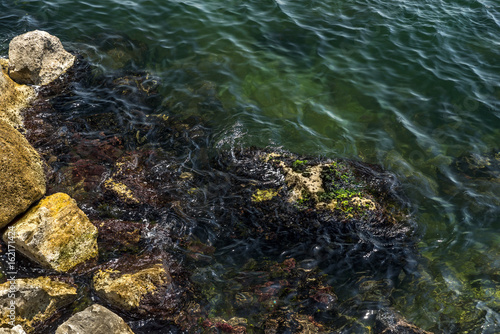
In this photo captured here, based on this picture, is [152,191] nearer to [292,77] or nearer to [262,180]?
[262,180]

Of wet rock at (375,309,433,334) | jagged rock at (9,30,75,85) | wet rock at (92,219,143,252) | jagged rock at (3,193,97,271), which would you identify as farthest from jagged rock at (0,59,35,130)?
wet rock at (375,309,433,334)

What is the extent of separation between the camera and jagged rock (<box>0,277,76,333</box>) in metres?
5.55

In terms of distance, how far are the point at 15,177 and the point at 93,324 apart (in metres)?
3.20

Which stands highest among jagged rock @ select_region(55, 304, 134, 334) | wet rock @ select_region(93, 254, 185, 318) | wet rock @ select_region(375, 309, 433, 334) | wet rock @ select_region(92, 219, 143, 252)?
jagged rock @ select_region(55, 304, 134, 334)

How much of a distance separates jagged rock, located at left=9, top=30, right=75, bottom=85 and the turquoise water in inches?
47.9

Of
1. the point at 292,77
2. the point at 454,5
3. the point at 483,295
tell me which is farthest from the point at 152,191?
the point at 454,5

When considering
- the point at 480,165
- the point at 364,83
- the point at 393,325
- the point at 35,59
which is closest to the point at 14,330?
the point at 393,325

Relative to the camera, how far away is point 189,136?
964cm

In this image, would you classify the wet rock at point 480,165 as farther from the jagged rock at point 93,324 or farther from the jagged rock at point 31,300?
the jagged rock at point 31,300

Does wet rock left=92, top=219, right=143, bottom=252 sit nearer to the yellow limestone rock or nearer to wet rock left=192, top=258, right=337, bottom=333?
the yellow limestone rock

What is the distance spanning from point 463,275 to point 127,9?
551 inches

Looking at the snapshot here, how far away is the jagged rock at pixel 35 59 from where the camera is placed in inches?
401

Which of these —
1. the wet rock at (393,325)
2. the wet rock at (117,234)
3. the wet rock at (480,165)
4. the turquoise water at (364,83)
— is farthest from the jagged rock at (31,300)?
the wet rock at (480,165)

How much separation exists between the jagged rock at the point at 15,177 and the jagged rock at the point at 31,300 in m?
1.26
